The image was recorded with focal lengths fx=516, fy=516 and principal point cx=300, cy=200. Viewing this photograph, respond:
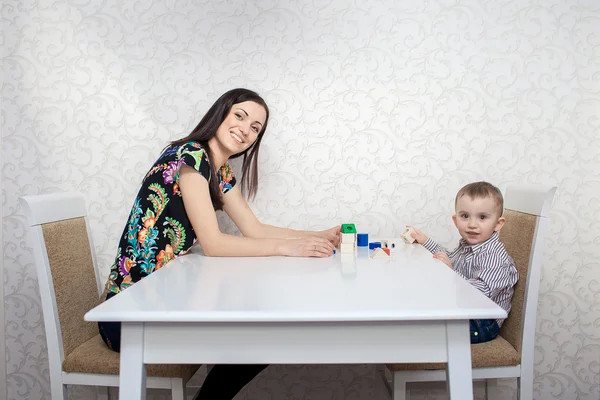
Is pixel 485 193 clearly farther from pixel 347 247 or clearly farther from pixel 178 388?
pixel 178 388

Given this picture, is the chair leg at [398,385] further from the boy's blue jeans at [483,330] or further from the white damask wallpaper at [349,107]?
the white damask wallpaper at [349,107]

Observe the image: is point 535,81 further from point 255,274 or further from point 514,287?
point 255,274

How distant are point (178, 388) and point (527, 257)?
1.11 metres

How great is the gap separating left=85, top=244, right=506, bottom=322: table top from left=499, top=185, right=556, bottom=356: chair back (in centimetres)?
29

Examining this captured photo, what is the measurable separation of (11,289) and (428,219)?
185cm

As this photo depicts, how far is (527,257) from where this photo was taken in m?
1.55

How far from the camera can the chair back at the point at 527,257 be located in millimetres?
1493

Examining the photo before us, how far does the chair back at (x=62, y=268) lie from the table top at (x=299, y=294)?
13.2 inches

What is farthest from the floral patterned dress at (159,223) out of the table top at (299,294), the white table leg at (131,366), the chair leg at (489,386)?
the chair leg at (489,386)

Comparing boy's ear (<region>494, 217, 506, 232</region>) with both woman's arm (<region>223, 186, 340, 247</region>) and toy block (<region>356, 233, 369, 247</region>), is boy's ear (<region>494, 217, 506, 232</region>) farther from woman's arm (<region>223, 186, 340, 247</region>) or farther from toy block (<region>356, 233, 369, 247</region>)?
woman's arm (<region>223, 186, 340, 247</region>)

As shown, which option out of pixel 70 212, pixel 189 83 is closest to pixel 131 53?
pixel 189 83

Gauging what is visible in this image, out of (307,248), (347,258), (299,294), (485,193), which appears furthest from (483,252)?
(299,294)

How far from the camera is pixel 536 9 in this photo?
85.2 inches

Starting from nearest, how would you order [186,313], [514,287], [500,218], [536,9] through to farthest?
[186,313], [514,287], [500,218], [536,9]
